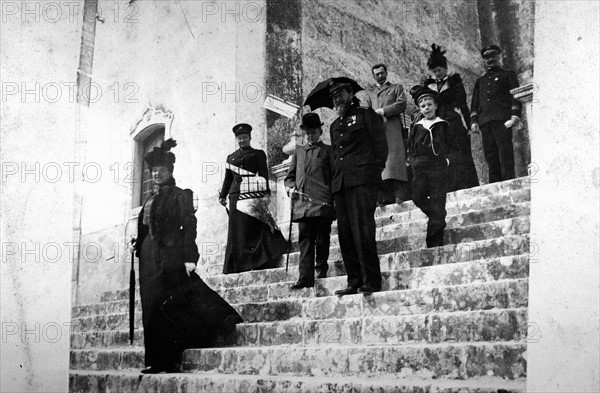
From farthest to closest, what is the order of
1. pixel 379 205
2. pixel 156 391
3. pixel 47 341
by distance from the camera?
pixel 379 205
pixel 47 341
pixel 156 391

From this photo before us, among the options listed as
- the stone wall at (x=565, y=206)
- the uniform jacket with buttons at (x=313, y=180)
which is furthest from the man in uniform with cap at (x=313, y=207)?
the stone wall at (x=565, y=206)

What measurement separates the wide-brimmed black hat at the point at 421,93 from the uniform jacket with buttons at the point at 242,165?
3.08 ft

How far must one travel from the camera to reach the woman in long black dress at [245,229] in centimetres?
486

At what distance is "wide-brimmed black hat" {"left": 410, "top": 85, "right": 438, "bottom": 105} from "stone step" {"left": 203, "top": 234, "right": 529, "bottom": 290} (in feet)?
2.56

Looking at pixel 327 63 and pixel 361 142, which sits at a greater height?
pixel 327 63

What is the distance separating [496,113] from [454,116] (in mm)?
222

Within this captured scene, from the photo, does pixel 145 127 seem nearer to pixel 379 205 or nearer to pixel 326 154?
pixel 326 154

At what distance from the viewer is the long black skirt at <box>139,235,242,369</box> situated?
445cm

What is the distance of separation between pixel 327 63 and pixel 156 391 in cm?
213

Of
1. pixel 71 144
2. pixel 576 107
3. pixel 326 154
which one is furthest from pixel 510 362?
pixel 71 144

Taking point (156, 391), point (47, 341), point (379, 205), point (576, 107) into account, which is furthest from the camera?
point (379, 205)

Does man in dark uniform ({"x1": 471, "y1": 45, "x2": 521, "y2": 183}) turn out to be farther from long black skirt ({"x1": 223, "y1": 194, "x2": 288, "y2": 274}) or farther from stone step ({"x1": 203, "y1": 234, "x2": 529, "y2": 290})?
long black skirt ({"x1": 223, "y1": 194, "x2": 288, "y2": 274})

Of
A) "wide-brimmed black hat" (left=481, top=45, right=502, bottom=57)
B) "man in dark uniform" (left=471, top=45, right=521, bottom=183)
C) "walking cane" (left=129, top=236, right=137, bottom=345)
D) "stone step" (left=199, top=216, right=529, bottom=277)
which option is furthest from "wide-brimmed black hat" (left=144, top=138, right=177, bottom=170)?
"wide-brimmed black hat" (left=481, top=45, right=502, bottom=57)

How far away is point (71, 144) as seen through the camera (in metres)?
4.81
